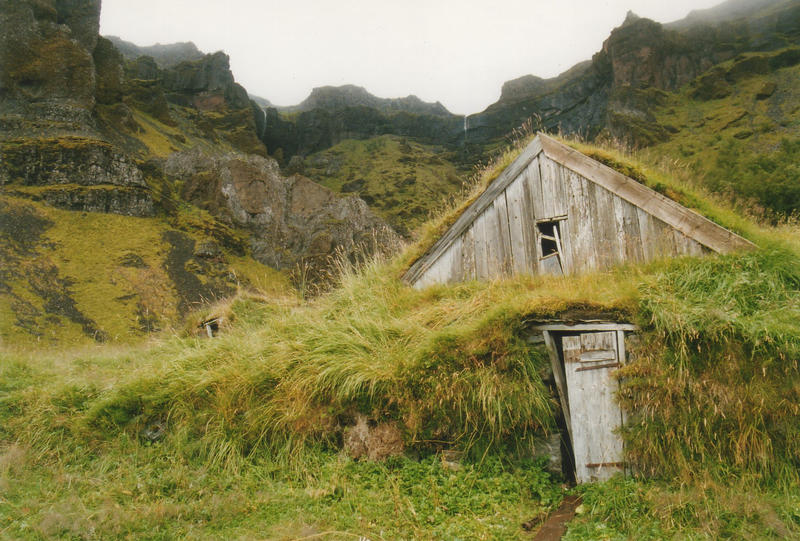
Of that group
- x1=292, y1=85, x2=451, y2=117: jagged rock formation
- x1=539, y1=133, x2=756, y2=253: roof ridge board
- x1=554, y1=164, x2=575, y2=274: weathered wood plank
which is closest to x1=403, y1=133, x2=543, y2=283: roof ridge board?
x1=539, y1=133, x2=756, y2=253: roof ridge board

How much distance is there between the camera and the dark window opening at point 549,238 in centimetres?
730

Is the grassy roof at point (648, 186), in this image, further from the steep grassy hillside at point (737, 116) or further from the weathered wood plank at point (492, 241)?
the steep grassy hillside at point (737, 116)

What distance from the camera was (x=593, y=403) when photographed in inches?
196

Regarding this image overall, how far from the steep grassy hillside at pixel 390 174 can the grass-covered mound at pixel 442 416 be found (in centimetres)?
5948

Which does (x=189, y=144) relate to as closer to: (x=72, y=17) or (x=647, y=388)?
(x=72, y=17)

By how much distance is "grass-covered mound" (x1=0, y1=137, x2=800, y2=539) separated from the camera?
420cm

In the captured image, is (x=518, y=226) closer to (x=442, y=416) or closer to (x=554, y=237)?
(x=554, y=237)

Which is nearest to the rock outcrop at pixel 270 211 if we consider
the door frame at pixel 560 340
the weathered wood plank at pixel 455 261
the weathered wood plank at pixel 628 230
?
the weathered wood plank at pixel 455 261

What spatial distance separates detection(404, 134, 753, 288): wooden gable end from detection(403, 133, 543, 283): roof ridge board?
0.02 metres

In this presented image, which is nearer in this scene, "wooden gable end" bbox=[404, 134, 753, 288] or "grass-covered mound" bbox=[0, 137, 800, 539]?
"grass-covered mound" bbox=[0, 137, 800, 539]

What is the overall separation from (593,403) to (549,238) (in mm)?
3146

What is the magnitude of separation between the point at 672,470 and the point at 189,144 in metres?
77.4

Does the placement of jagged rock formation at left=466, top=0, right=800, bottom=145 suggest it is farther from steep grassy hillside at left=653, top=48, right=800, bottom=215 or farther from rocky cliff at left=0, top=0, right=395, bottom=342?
rocky cliff at left=0, top=0, right=395, bottom=342

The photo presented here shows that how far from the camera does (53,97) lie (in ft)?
157
